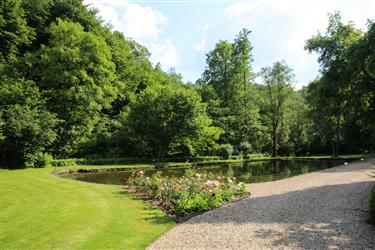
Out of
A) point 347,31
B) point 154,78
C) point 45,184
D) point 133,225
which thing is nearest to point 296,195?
point 133,225

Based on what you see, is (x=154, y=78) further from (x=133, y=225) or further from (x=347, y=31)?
(x=133, y=225)

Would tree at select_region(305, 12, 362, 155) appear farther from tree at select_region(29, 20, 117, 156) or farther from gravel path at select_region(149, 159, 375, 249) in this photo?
tree at select_region(29, 20, 117, 156)

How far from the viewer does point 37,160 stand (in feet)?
67.8

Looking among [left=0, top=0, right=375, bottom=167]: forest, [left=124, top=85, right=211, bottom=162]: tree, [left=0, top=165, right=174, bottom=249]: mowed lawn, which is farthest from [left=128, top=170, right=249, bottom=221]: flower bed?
[left=124, top=85, right=211, bottom=162]: tree

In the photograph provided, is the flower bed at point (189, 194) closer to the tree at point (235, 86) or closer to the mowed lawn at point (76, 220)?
the mowed lawn at point (76, 220)

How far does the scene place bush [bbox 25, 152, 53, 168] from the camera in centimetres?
1999

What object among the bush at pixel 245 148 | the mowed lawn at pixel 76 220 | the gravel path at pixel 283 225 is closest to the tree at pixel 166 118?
the bush at pixel 245 148

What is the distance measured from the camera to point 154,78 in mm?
41281

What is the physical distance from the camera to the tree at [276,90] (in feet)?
141

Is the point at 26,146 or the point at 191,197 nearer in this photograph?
the point at 191,197

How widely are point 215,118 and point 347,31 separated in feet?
60.6

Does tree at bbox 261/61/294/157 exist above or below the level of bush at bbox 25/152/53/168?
above

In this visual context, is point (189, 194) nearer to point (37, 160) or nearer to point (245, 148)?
point (37, 160)

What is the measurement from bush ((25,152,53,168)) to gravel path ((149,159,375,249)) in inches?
649
